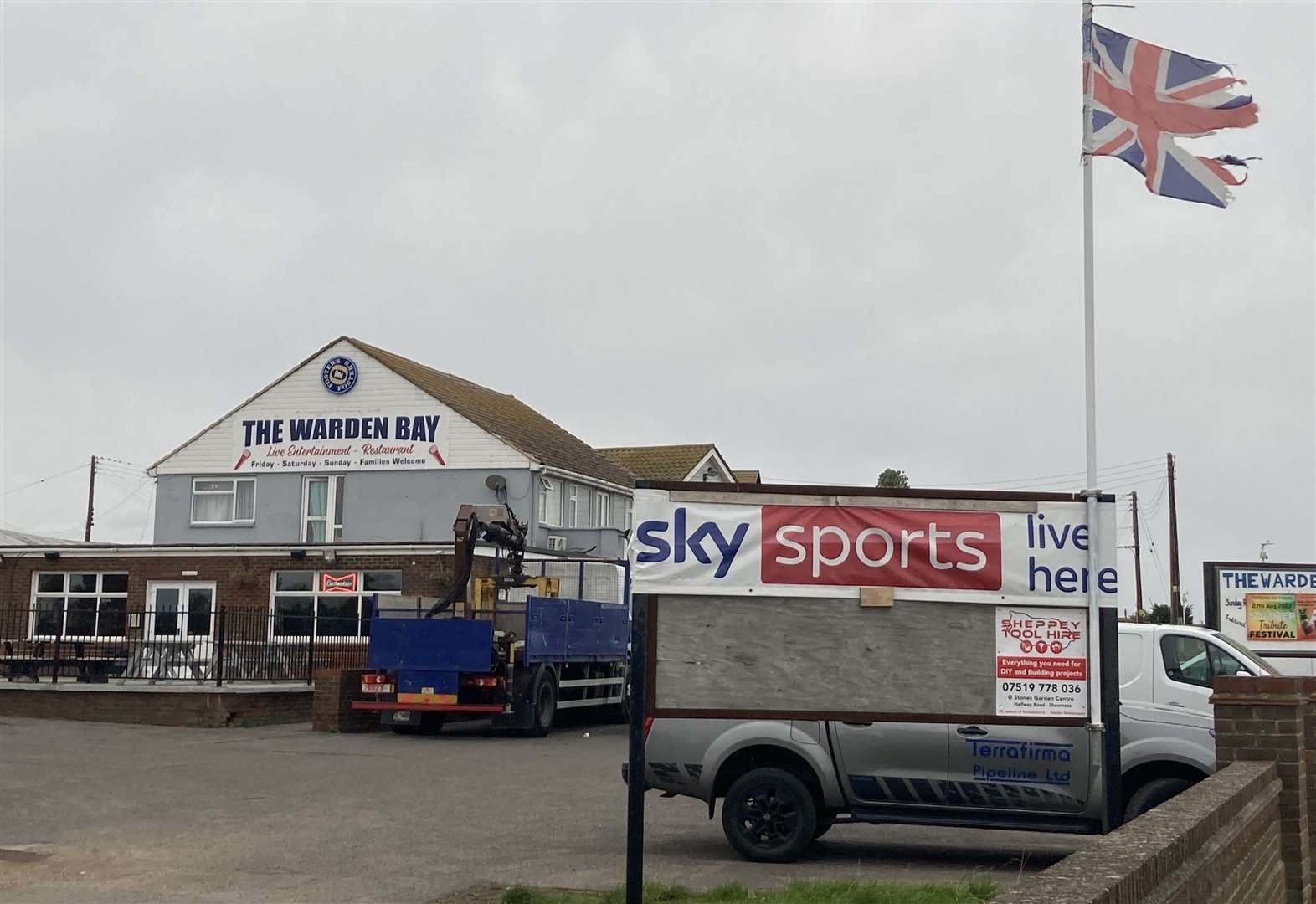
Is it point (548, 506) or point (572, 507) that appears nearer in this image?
point (548, 506)

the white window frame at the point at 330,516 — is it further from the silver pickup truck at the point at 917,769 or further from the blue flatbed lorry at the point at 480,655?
the silver pickup truck at the point at 917,769

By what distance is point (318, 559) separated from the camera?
3572 centimetres

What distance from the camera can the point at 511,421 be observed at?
44.5 metres

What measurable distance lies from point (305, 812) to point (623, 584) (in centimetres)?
1515

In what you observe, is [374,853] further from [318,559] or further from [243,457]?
[243,457]

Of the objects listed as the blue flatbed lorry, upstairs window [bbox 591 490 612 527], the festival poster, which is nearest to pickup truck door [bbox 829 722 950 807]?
the blue flatbed lorry

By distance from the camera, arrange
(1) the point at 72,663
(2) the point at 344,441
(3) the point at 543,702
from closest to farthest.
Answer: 1. (3) the point at 543,702
2. (1) the point at 72,663
3. (2) the point at 344,441

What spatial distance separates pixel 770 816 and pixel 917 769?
119 cm

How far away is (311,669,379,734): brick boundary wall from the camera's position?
25.0m

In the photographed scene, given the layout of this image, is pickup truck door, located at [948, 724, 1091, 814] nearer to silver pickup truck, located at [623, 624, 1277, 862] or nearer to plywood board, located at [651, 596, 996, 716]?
silver pickup truck, located at [623, 624, 1277, 862]

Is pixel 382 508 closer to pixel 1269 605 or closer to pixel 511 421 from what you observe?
pixel 511 421

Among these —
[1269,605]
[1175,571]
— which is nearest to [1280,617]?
[1269,605]

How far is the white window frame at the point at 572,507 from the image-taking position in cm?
4247

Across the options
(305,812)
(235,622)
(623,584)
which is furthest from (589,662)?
(305,812)
